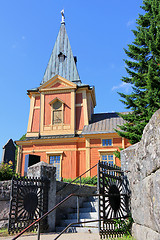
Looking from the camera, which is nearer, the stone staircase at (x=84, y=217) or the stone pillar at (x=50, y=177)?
the stone staircase at (x=84, y=217)

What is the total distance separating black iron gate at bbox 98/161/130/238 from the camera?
5996 millimetres

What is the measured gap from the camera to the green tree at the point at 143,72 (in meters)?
12.6

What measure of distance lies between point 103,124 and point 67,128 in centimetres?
356

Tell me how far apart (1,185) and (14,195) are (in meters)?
1.13

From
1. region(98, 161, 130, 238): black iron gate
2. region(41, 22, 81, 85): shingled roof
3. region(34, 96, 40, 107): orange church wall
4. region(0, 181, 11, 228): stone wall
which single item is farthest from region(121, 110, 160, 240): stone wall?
region(41, 22, 81, 85): shingled roof

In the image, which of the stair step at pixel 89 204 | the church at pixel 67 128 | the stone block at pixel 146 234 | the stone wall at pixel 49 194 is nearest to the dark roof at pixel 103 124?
the church at pixel 67 128

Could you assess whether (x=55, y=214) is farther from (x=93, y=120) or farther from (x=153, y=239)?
(x=93, y=120)

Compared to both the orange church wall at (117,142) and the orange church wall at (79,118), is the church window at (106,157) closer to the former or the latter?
Answer: the orange church wall at (117,142)

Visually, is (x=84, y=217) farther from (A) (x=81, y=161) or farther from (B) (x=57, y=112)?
(B) (x=57, y=112)

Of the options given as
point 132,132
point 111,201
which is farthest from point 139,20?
point 111,201

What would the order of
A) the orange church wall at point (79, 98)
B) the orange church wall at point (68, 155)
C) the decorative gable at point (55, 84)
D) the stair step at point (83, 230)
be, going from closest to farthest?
the stair step at point (83, 230) < the orange church wall at point (68, 155) < the orange church wall at point (79, 98) < the decorative gable at point (55, 84)

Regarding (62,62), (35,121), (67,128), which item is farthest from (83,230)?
(62,62)

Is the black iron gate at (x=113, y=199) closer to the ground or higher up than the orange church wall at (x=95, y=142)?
closer to the ground

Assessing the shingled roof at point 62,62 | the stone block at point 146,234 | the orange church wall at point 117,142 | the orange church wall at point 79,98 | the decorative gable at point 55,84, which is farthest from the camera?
the shingled roof at point 62,62
